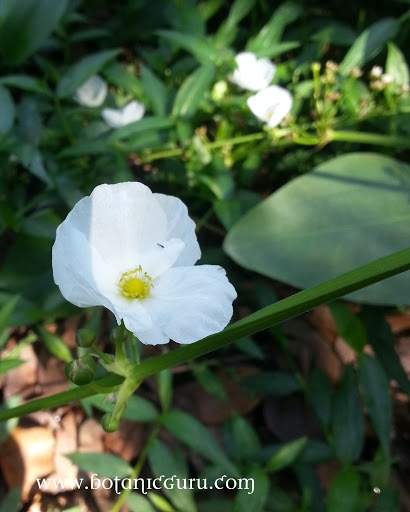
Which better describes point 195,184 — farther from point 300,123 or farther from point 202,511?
point 202,511

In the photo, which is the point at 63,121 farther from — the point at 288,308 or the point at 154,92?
the point at 288,308

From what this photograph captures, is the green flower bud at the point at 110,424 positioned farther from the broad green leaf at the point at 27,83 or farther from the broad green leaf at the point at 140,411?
the broad green leaf at the point at 27,83

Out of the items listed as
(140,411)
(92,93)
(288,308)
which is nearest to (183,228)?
(288,308)

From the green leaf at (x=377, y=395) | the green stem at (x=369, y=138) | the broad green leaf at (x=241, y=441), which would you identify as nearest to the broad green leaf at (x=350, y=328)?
the green leaf at (x=377, y=395)

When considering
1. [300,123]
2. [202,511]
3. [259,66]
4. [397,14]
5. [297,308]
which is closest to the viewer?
[297,308]

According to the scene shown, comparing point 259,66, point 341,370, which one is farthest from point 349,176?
point 341,370

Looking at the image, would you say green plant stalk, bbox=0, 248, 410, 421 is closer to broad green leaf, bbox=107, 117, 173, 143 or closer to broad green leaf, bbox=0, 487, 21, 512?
broad green leaf, bbox=0, 487, 21, 512
